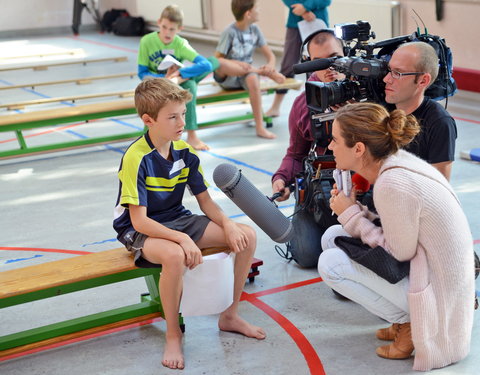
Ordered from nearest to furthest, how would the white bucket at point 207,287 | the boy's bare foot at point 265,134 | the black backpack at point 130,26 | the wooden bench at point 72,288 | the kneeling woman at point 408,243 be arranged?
the kneeling woman at point 408,243 < the wooden bench at point 72,288 < the white bucket at point 207,287 < the boy's bare foot at point 265,134 < the black backpack at point 130,26

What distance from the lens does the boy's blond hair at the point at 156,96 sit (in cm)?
302

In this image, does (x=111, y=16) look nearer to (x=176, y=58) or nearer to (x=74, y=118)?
(x=176, y=58)

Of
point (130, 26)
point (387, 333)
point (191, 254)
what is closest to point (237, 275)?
point (191, 254)

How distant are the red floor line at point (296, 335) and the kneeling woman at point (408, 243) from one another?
28 centimetres

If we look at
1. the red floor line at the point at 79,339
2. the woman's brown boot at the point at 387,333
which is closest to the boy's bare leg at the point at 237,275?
the red floor line at the point at 79,339

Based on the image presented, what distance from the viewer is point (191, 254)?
288 cm

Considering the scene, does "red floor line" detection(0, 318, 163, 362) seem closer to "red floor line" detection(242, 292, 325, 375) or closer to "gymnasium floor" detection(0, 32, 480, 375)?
"gymnasium floor" detection(0, 32, 480, 375)

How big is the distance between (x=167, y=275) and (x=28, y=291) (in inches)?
20.4

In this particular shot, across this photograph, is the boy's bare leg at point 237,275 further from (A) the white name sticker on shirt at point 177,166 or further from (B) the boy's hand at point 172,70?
(B) the boy's hand at point 172,70

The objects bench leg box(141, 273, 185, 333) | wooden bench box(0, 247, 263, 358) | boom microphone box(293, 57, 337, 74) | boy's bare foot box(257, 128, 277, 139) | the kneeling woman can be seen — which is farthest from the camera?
boy's bare foot box(257, 128, 277, 139)

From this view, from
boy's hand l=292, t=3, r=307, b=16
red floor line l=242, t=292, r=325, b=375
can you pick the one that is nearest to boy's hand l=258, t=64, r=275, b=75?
boy's hand l=292, t=3, r=307, b=16

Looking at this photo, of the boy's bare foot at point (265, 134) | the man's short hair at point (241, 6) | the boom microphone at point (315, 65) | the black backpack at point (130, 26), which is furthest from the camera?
the black backpack at point (130, 26)

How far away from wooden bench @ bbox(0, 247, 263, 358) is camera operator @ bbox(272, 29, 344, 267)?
72 cm

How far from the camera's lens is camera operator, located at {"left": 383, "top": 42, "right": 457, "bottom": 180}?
10.4 feet
